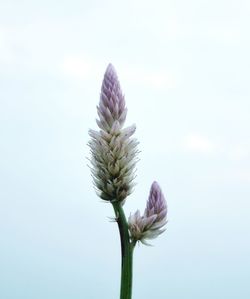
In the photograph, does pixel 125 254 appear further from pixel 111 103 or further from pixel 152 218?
pixel 111 103

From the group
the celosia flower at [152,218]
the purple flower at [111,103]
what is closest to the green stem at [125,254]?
the celosia flower at [152,218]

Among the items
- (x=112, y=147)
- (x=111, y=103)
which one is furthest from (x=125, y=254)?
(x=111, y=103)

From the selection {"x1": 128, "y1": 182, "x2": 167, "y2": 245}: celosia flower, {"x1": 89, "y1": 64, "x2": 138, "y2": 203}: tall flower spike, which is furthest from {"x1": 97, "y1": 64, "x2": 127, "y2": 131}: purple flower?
{"x1": 128, "y1": 182, "x2": 167, "y2": 245}: celosia flower

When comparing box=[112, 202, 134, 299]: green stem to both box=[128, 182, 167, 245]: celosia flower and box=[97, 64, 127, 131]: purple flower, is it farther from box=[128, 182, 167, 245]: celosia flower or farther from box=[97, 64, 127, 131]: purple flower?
box=[97, 64, 127, 131]: purple flower

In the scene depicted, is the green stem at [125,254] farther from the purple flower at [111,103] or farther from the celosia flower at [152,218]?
the purple flower at [111,103]

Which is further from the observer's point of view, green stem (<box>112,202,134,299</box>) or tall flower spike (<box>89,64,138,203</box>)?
tall flower spike (<box>89,64,138,203</box>)
